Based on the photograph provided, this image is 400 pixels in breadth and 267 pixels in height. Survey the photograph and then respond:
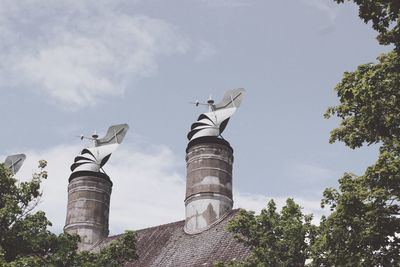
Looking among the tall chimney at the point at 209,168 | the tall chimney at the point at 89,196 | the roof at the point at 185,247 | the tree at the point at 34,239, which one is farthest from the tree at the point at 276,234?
the tall chimney at the point at 89,196

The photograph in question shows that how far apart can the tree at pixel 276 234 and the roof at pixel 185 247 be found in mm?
7398

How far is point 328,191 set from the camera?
58.2 ft

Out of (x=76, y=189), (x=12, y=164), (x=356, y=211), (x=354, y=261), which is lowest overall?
(x=354, y=261)

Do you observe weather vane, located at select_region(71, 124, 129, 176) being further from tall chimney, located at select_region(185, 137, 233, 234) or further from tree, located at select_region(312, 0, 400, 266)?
tree, located at select_region(312, 0, 400, 266)

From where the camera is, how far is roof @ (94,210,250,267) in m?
31.7

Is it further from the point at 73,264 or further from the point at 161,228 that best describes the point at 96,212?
the point at 73,264

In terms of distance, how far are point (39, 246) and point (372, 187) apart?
10204mm

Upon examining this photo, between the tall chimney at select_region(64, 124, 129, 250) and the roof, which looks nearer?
the roof

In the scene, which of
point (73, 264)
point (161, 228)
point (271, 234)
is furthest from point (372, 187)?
point (161, 228)

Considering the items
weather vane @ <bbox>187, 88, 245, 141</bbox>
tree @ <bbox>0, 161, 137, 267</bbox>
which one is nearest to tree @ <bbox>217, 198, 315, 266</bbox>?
tree @ <bbox>0, 161, 137, 267</bbox>

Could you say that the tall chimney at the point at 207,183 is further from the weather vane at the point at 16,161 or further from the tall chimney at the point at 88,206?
the weather vane at the point at 16,161

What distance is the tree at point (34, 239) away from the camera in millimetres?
20359

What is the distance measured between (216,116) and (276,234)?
59.5 ft

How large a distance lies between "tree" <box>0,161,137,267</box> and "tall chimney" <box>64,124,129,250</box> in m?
19.9
